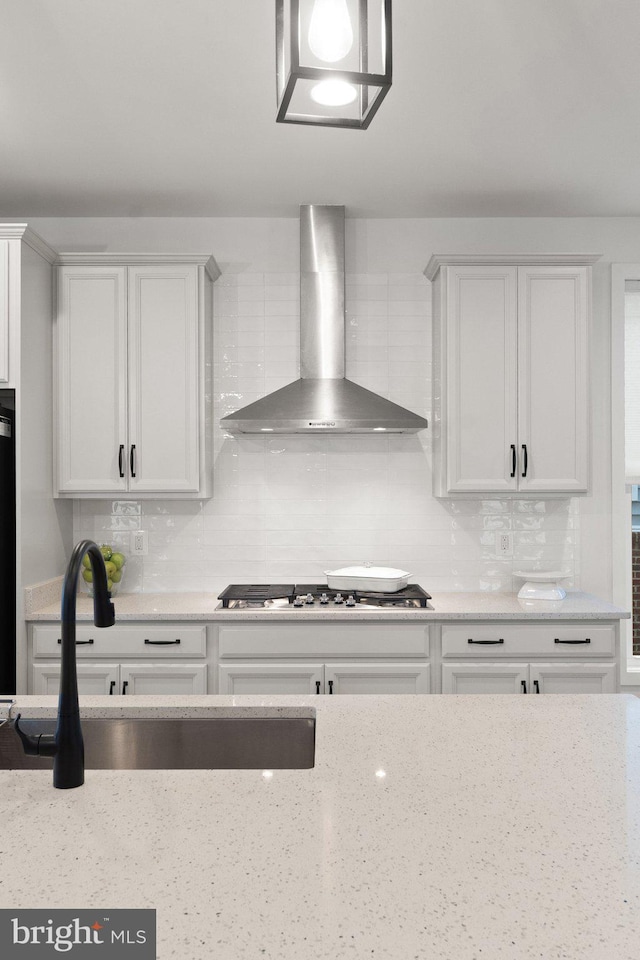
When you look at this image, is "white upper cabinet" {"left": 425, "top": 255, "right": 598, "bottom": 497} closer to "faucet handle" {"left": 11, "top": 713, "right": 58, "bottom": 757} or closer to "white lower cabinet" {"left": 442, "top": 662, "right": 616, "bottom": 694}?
"white lower cabinet" {"left": 442, "top": 662, "right": 616, "bottom": 694}

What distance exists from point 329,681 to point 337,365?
5.04 feet

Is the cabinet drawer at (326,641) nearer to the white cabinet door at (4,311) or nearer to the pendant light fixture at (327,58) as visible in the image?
the white cabinet door at (4,311)

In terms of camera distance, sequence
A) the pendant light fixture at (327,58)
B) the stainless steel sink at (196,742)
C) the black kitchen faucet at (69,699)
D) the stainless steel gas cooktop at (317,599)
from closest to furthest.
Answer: the black kitchen faucet at (69,699) → the pendant light fixture at (327,58) → the stainless steel sink at (196,742) → the stainless steel gas cooktop at (317,599)

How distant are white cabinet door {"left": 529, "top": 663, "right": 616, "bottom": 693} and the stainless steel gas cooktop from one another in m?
0.58

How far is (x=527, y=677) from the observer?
309 centimetres

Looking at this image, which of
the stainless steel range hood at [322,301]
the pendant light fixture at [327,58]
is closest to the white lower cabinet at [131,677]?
the stainless steel range hood at [322,301]

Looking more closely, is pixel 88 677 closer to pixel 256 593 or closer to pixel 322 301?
pixel 256 593

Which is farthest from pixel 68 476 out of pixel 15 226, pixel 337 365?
pixel 337 365

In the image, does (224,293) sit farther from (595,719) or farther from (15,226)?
(595,719)

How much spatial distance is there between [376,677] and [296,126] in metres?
2.29

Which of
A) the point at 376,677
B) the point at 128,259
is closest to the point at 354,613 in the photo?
the point at 376,677

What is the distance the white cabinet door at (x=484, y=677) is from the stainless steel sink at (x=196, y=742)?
164 cm

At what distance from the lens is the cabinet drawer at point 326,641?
10.1ft

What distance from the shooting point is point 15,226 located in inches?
118
